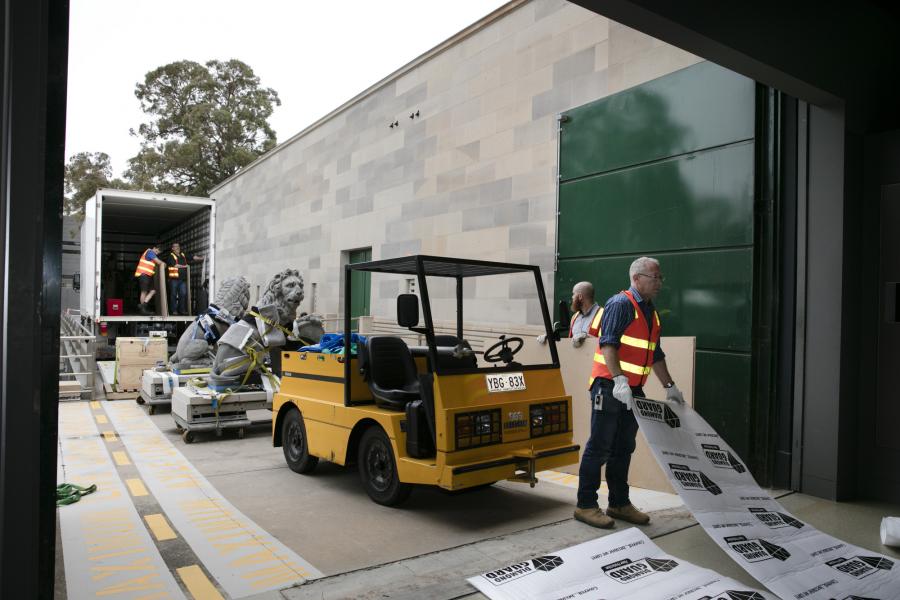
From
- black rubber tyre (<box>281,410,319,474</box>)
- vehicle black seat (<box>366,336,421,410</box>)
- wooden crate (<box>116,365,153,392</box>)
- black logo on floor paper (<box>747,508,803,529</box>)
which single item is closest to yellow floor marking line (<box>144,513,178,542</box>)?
black rubber tyre (<box>281,410,319,474</box>)

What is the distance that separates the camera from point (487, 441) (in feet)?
15.4

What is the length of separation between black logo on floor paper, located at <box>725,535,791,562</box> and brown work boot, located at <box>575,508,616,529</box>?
99 centimetres

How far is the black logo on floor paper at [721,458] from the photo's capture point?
4.36 metres

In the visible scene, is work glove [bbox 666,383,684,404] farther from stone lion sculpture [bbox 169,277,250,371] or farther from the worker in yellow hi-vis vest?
the worker in yellow hi-vis vest

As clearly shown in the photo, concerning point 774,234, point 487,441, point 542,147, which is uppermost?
point 542,147

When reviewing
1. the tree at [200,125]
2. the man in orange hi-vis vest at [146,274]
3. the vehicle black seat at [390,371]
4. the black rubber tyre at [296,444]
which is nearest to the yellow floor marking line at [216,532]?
the black rubber tyre at [296,444]

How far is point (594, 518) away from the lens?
14.9 feet

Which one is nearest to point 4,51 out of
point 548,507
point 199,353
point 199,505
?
point 199,505

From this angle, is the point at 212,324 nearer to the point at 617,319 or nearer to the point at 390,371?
the point at 390,371

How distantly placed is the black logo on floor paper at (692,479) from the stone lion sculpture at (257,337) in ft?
19.2

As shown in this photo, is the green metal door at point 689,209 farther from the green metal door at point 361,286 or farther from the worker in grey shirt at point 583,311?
the green metal door at point 361,286

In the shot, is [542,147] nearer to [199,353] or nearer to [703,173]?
[703,173]

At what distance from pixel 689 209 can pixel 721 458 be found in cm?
270

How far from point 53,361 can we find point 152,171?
44.1 meters
